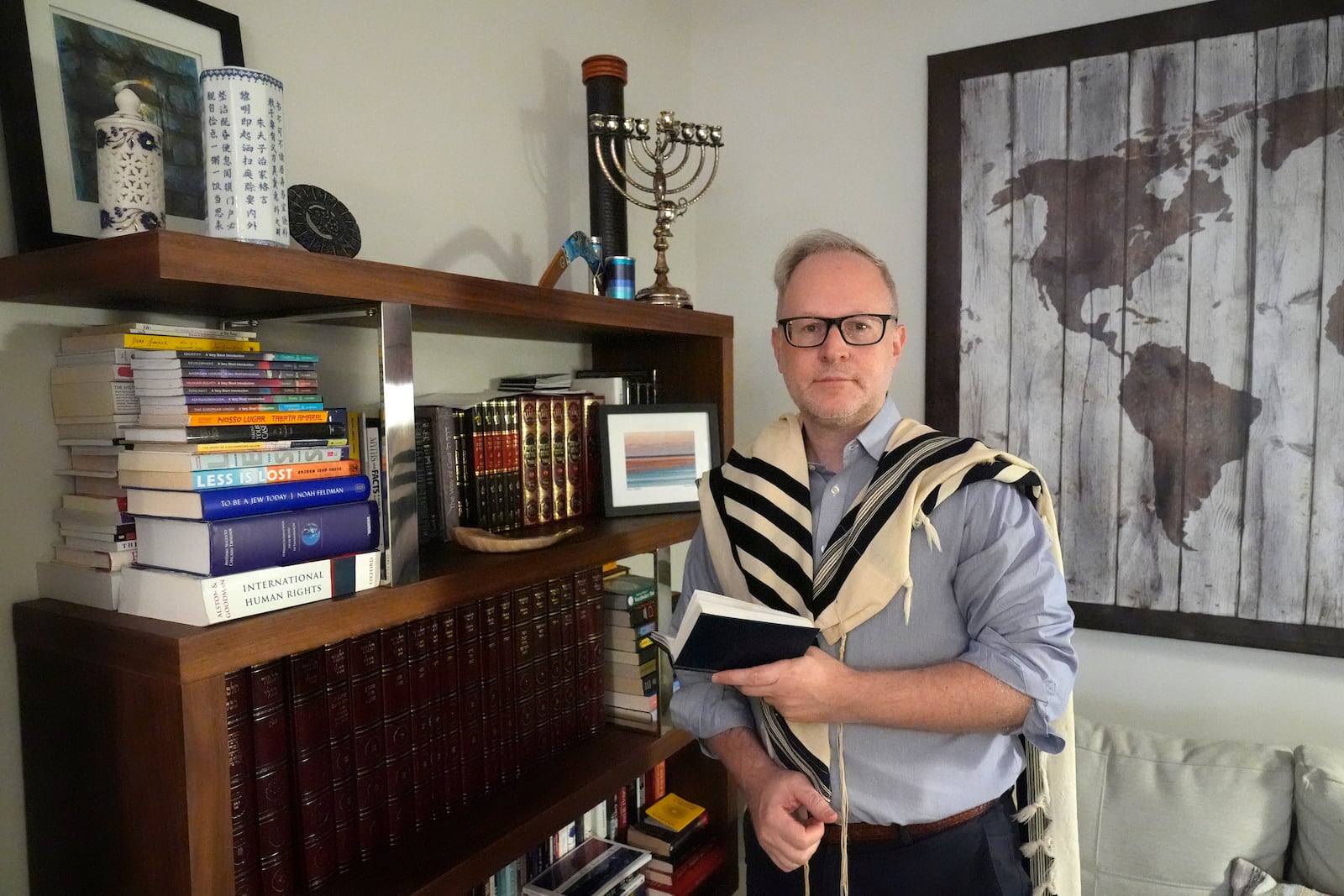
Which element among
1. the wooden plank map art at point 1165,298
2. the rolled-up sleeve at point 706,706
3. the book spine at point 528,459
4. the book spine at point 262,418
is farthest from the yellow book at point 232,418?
the wooden plank map art at point 1165,298

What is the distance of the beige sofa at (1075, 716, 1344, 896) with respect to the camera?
153cm

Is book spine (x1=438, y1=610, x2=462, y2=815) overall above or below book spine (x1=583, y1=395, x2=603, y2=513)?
below

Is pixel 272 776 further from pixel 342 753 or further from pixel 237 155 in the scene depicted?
pixel 237 155

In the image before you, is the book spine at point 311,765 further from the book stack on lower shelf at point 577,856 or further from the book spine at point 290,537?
the book stack on lower shelf at point 577,856

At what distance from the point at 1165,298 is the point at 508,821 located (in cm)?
170

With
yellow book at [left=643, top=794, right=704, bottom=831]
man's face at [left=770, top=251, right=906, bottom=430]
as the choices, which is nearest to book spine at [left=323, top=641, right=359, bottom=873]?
man's face at [left=770, top=251, right=906, bottom=430]

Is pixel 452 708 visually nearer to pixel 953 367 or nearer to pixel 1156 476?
pixel 953 367

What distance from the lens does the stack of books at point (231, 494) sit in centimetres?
97

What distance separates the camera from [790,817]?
114 cm

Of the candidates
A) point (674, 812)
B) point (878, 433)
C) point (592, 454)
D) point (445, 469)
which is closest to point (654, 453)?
point (592, 454)

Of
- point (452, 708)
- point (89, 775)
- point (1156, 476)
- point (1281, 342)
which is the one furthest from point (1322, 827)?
point (89, 775)

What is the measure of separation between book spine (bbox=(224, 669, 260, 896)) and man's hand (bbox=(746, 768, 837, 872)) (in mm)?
655

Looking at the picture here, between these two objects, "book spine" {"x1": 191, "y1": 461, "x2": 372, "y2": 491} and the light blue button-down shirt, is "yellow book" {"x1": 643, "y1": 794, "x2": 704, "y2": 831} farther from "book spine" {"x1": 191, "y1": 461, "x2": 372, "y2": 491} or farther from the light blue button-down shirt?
"book spine" {"x1": 191, "y1": 461, "x2": 372, "y2": 491}

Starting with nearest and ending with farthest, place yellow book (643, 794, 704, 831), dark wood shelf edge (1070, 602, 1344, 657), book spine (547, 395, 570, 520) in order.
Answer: book spine (547, 395, 570, 520)
dark wood shelf edge (1070, 602, 1344, 657)
yellow book (643, 794, 704, 831)
